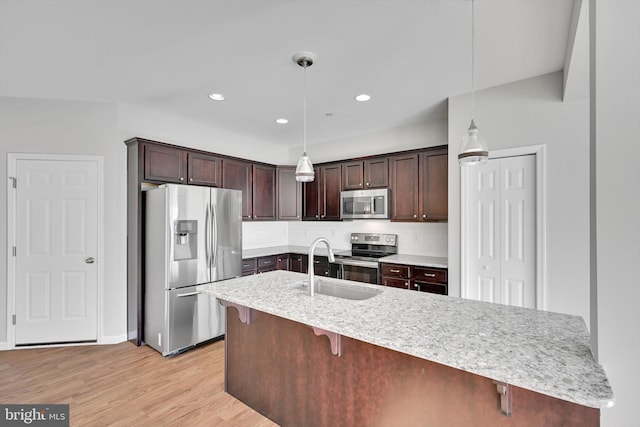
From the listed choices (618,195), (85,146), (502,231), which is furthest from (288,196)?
(618,195)

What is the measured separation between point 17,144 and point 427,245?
16.4 ft

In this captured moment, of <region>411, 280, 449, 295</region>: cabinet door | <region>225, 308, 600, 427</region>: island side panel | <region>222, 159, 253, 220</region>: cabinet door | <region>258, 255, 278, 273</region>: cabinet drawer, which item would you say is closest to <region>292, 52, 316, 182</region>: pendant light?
<region>225, 308, 600, 427</region>: island side panel

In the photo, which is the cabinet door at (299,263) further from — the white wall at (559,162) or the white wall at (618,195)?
the white wall at (618,195)

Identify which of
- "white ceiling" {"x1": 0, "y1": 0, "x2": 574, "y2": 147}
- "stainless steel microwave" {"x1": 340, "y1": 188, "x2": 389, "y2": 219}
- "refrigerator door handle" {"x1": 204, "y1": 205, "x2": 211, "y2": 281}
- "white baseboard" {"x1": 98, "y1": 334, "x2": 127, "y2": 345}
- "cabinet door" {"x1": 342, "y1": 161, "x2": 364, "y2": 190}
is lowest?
"white baseboard" {"x1": 98, "y1": 334, "x2": 127, "y2": 345}

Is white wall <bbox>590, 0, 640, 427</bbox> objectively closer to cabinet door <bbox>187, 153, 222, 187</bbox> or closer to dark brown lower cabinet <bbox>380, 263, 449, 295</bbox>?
dark brown lower cabinet <bbox>380, 263, 449, 295</bbox>

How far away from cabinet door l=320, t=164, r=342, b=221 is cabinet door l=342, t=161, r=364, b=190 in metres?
0.09

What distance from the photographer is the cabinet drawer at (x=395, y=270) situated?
368 cm

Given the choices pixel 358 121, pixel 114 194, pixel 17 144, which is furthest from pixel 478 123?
pixel 17 144

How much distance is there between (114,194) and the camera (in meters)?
3.55

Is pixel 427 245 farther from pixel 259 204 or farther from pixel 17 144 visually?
pixel 17 144

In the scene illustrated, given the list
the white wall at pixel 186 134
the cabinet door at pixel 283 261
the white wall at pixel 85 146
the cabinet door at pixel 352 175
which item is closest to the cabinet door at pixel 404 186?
the cabinet door at pixel 352 175

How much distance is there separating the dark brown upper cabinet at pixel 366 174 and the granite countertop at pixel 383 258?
1.02m

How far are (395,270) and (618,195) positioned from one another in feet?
9.22

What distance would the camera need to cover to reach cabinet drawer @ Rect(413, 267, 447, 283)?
11.2 feet
